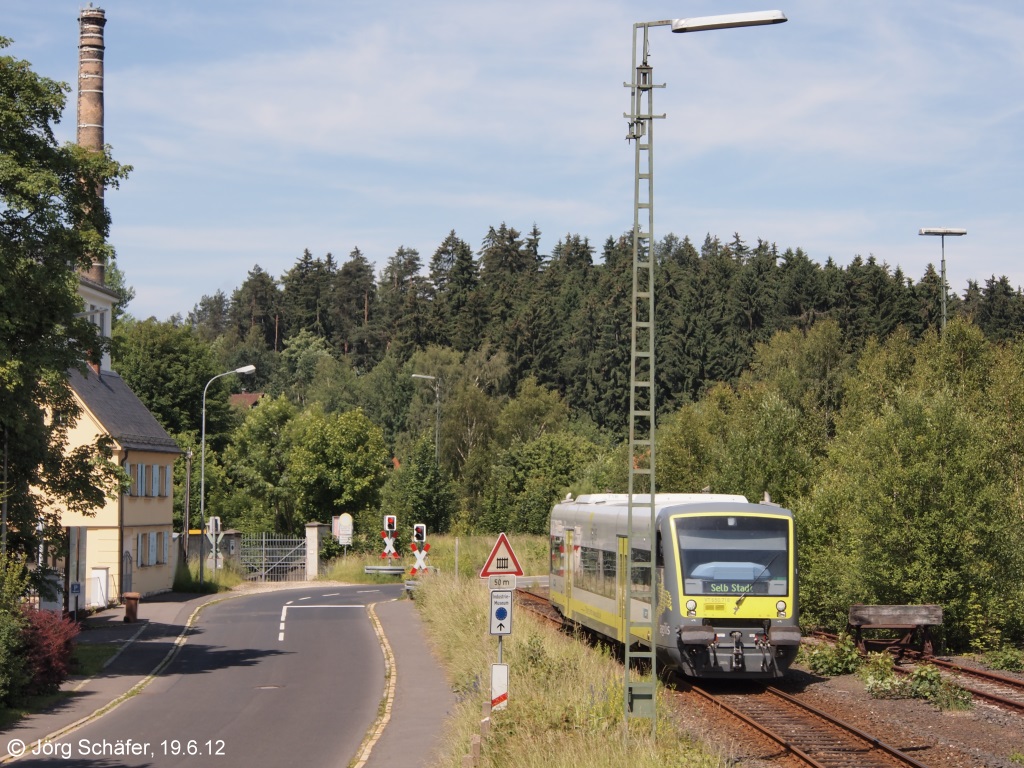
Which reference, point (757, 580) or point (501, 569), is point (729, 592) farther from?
point (501, 569)

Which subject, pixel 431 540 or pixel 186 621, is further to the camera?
pixel 431 540

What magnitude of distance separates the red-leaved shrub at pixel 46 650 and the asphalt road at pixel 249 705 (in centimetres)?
145

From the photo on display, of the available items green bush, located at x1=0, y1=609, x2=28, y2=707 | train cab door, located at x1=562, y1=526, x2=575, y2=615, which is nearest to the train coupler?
train cab door, located at x1=562, y1=526, x2=575, y2=615

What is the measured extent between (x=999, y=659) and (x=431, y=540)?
3187cm

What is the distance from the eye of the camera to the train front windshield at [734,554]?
19250 millimetres

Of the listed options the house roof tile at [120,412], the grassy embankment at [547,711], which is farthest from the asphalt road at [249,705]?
the house roof tile at [120,412]

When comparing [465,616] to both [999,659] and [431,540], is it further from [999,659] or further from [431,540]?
[431,540]

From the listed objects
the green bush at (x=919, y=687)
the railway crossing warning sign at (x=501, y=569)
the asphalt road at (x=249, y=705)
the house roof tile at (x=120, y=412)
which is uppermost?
the house roof tile at (x=120, y=412)

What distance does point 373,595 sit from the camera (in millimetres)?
44375

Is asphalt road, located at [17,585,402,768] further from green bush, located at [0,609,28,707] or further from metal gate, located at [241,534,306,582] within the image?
metal gate, located at [241,534,306,582]

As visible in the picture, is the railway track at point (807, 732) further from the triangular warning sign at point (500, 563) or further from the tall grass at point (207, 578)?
the tall grass at point (207, 578)

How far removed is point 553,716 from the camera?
1381 cm

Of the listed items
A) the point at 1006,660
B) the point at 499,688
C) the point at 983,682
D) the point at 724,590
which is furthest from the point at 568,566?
the point at 499,688

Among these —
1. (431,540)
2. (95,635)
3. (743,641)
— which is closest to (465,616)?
(743,641)
